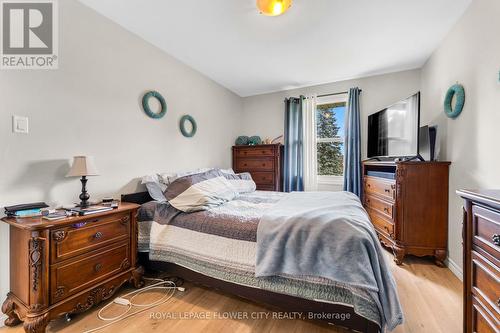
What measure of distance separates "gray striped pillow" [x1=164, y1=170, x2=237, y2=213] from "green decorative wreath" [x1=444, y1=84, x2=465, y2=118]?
2.39m

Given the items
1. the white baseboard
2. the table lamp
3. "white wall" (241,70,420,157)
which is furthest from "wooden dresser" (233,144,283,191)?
the table lamp

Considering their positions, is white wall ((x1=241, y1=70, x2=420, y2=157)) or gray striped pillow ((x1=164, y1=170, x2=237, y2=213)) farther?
white wall ((x1=241, y1=70, x2=420, y2=157))

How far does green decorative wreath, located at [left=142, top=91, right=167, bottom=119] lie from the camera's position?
2.32 m

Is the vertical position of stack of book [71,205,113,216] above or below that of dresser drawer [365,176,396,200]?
below

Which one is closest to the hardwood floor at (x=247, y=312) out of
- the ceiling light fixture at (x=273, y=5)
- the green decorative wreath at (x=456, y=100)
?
the green decorative wreath at (x=456, y=100)

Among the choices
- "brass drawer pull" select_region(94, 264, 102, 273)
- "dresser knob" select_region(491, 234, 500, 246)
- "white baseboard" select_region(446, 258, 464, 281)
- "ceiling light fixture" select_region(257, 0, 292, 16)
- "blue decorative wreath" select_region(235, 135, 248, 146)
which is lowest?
"white baseboard" select_region(446, 258, 464, 281)

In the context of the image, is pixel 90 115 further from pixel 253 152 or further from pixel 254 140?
pixel 254 140

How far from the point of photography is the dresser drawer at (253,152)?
368cm

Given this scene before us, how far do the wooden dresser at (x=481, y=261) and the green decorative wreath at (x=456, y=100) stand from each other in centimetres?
160

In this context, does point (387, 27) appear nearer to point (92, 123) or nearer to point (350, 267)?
point (350, 267)

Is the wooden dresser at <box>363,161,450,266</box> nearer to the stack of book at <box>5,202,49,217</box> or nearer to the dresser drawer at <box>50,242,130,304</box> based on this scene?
the dresser drawer at <box>50,242,130,304</box>

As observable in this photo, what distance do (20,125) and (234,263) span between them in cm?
179

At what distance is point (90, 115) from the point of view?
6.18 feet

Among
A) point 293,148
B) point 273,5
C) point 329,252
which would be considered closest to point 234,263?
point 329,252
